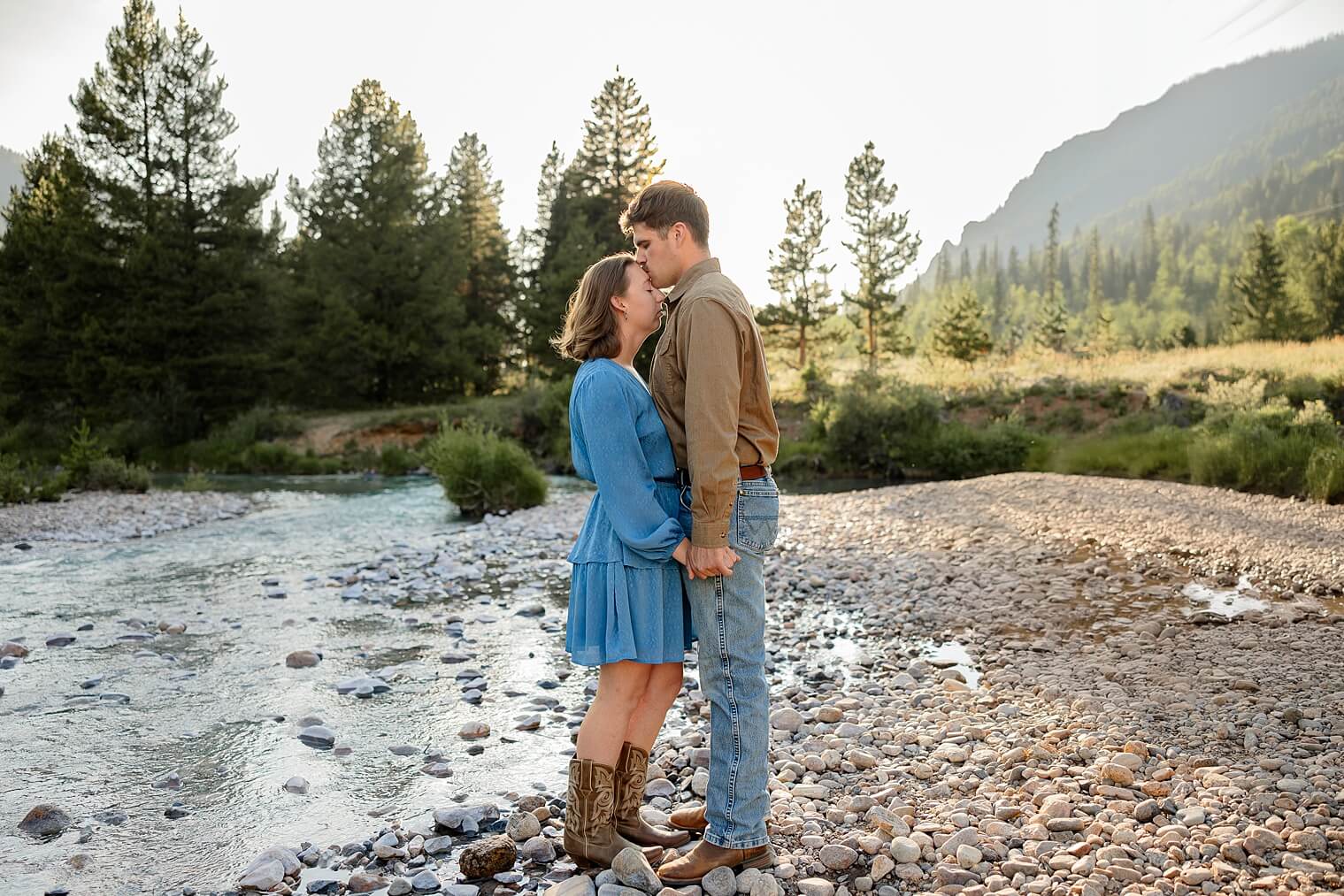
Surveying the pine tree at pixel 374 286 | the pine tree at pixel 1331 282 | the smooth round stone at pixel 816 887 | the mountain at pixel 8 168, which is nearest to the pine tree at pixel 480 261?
the pine tree at pixel 374 286

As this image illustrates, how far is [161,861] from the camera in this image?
318 cm

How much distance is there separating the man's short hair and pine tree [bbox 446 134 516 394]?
30379 mm

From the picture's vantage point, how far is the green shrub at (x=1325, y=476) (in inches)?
412

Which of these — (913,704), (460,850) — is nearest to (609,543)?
(460,850)

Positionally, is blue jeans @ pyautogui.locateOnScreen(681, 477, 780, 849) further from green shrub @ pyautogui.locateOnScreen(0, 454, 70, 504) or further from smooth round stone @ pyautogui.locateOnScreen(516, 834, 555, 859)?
green shrub @ pyautogui.locateOnScreen(0, 454, 70, 504)

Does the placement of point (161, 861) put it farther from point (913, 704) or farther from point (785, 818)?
point (913, 704)

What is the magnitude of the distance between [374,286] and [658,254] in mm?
30765

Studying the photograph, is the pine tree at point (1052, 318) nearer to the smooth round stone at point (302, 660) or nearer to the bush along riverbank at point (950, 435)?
the bush along riverbank at point (950, 435)

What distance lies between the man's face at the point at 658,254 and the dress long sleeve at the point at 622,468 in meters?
0.42

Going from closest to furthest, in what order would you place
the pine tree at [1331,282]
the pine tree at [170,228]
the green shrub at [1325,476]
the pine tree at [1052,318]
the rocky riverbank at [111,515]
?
the green shrub at [1325,476] → the rocky riverbank at [111,515] → the pine tree at [170,228] → the pine tree at [1331,282] → the pine tree at [1052,318]

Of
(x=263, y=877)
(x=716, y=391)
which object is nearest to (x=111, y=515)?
(x=263, y=877)

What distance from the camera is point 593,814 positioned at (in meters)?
2.93

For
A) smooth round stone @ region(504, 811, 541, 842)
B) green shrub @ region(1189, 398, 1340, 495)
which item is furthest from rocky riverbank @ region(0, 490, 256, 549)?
green shrub @ region(1189, 398, 1340, 495)

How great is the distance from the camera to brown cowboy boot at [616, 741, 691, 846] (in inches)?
122
